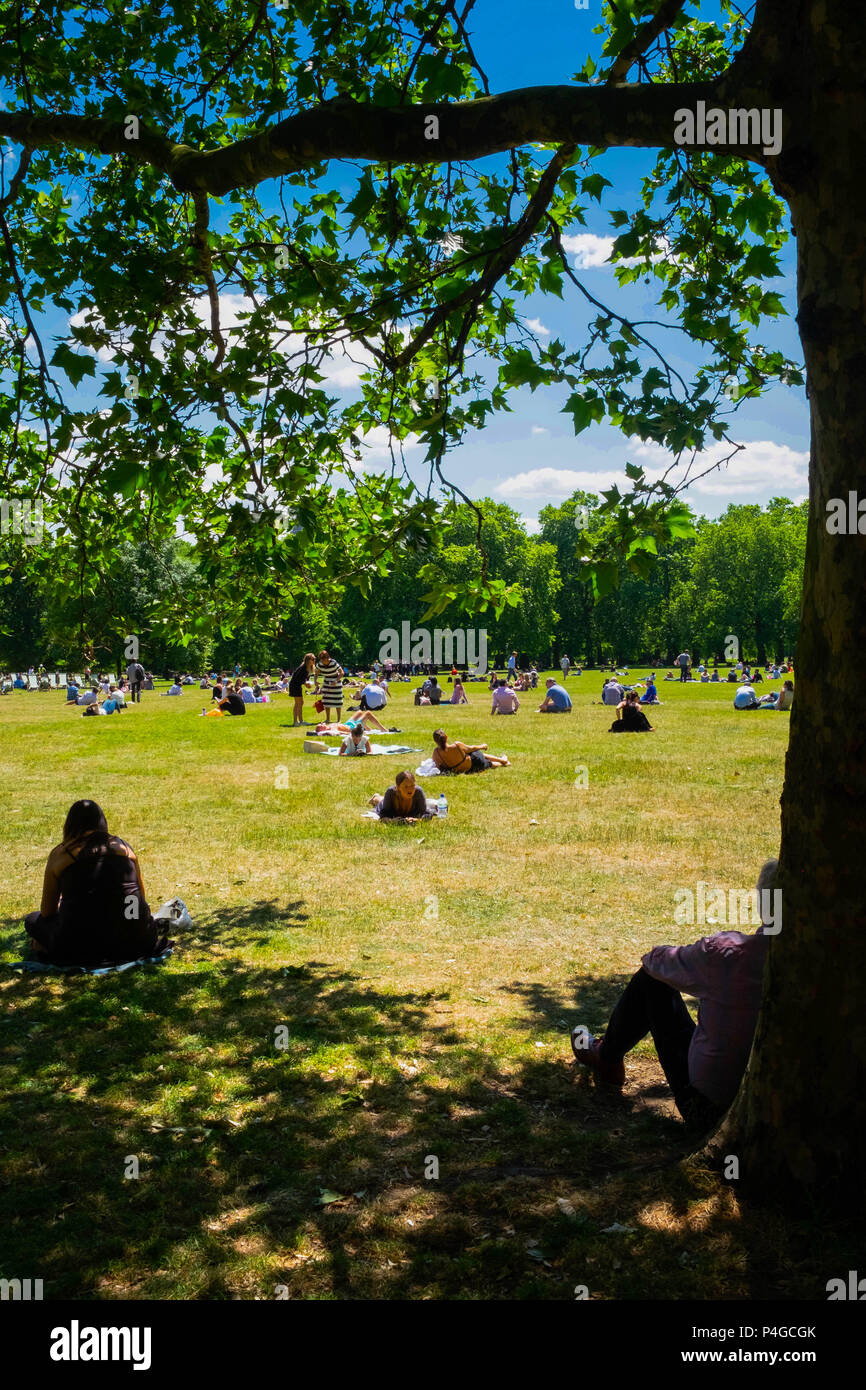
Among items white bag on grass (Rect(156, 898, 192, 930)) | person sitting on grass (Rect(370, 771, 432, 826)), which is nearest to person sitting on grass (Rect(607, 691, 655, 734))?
person sitting on grass (Rect(370, 771, 432, 826))

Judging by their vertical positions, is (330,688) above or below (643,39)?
below

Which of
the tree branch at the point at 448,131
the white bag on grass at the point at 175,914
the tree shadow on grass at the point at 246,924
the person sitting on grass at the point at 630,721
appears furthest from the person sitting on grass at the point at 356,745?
the tree branch at the point at 448,131

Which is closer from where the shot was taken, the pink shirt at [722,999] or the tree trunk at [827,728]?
the tree trunk at [827,728]

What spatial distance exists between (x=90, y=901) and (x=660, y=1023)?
4.69 meters

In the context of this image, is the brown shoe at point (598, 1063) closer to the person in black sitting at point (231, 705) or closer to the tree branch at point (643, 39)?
the tree branch at point (643, 39)

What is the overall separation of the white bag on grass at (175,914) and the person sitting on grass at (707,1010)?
16.6 ft

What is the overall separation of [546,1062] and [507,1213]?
Answer: 5.87 feet

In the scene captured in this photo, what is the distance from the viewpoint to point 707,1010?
4469mm

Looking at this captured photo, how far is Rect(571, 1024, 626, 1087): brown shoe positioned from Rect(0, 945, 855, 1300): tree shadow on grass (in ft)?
0.39

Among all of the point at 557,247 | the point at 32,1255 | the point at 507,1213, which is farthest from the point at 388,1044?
the point at 557,247

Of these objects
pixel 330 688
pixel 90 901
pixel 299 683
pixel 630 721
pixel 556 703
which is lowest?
pixel 90 901

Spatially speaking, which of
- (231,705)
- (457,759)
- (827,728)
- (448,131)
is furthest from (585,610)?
(827,728)

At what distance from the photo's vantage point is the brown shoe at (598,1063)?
5.18 m

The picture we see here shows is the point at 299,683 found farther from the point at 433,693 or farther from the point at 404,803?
the point at 404,803
